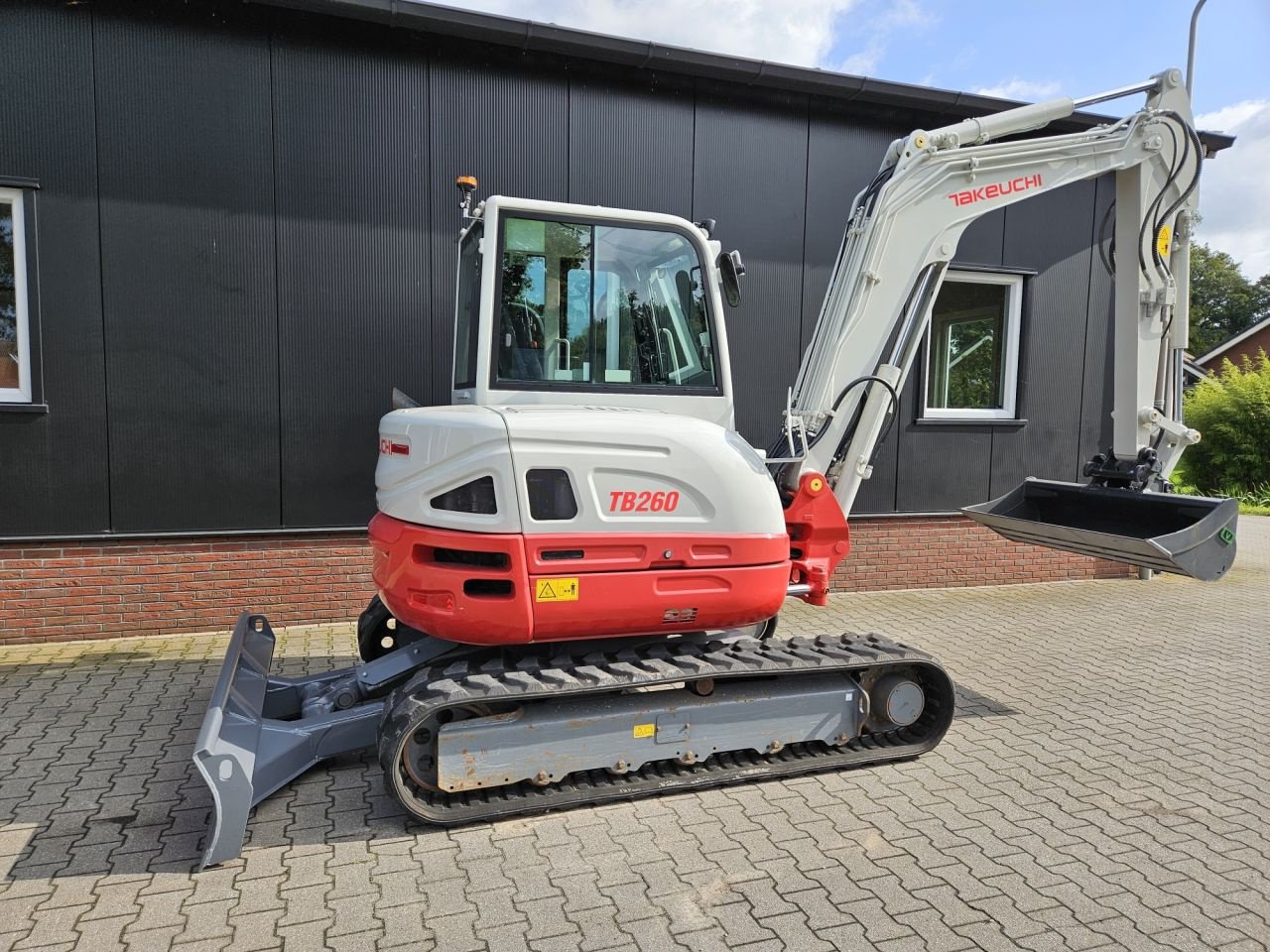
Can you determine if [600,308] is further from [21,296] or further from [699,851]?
[21,296]

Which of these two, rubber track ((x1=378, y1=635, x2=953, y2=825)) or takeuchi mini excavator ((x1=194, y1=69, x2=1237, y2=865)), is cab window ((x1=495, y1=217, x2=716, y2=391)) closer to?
takeuchi mini excavator ((x1=194, y1=69, x2=1237, y2=865))

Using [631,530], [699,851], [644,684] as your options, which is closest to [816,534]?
[631,530]

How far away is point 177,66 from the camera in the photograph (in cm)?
591

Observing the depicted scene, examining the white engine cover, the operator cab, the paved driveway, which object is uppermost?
the operator cab

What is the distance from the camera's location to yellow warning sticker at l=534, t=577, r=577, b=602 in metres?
3.56

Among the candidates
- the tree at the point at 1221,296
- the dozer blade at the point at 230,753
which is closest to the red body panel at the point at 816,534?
the dozer blade at the point at 230,753

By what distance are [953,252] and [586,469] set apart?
2711mm

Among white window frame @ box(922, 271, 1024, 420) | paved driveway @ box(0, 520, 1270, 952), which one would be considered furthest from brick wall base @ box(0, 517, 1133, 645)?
white window frame @ box(922, 271, 1024, 420)

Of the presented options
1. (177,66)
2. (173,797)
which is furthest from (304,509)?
(177,66)

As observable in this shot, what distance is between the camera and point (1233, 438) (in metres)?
17.4

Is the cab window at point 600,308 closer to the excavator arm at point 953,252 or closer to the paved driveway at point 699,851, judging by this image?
the excavator arm at point 953,252

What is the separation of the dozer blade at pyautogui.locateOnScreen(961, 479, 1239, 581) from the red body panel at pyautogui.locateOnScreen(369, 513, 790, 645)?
6.83 ft

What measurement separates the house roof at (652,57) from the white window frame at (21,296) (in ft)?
7.33

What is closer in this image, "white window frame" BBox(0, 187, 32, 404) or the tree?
"white window frame" BBox(0, 187, 32, 404)
